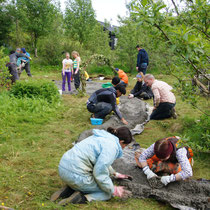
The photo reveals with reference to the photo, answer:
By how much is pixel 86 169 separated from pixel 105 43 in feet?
56.2

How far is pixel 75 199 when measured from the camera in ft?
8.53

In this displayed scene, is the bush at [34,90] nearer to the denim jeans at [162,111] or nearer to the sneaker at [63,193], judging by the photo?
the denim jeans at [162,111]

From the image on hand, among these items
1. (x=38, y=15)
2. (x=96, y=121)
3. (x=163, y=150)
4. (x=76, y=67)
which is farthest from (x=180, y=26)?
(x=38, y=15)

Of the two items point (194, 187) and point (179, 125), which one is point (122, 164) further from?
point (179, 125)

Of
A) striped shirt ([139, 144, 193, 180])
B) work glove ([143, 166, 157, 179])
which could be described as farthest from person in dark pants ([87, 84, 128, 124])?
striped shirt ([139, 144, 193, 180])

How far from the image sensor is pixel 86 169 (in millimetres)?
2572

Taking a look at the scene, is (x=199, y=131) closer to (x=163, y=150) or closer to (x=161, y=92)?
(x=161, y=92)

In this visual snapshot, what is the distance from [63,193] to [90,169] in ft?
1.55

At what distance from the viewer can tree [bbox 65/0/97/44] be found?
941 inches

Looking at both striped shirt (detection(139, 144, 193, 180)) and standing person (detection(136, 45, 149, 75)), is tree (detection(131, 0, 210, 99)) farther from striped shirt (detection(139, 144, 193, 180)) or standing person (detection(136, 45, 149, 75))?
standing person (detection(136, 45, 149, 75))

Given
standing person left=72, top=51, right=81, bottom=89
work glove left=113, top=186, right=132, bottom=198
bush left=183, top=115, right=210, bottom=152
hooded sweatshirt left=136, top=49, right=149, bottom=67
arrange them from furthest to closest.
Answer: hooded sweatshirt left=136, top=49, right=149, bottom=67 → standing person left=72, top=51, right=81, bottom=89 → bush left=183, top=115, right=210, bottom=152 → work glove left=113, top=186, right=132, bottom=198

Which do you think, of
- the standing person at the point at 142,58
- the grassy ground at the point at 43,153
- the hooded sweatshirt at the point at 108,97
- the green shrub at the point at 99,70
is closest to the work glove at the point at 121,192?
the grassy ground at the point at 43,153

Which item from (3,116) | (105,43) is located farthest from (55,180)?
(105,43)

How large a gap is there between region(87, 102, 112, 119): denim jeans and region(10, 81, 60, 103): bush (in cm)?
179
